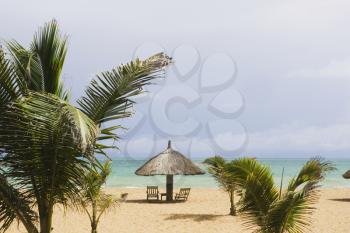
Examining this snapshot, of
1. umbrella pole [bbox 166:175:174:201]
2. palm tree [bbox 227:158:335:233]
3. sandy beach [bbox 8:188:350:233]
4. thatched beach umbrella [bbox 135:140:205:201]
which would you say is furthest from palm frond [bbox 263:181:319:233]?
umbrella pole [bbox 166:175:174:201]

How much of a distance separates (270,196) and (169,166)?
13.6 metres

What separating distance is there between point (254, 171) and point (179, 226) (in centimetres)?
703

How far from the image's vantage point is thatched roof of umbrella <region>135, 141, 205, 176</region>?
18.4 metres

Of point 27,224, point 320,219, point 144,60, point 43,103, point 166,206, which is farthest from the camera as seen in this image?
point 166,206

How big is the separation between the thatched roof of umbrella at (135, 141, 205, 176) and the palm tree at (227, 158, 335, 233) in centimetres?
1310

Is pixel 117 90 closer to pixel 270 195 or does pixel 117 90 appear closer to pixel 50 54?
pixel 50 54

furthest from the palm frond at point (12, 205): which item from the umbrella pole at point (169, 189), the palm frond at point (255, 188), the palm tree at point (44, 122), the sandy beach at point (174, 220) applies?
the umbrella pole at point (169, 189)

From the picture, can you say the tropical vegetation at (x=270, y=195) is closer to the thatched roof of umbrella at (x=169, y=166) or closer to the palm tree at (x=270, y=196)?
the palm tree at (x=270, y=196)

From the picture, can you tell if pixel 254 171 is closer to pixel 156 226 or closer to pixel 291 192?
pixel 291 192

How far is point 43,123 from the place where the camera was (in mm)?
3680

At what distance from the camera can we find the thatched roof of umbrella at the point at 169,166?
18.4 m

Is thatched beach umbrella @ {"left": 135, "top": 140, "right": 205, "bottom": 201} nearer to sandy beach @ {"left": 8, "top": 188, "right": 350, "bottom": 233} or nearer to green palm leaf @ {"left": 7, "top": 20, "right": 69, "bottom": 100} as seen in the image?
sandy beach @ {"left": 8, "top": 188, "right": 350, "bottom": 233}

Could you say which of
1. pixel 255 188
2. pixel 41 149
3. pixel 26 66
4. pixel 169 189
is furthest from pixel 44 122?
pixel 169 189

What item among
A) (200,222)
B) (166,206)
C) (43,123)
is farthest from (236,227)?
(43,123)
